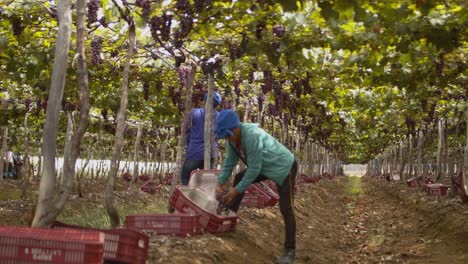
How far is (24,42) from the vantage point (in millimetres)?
7566

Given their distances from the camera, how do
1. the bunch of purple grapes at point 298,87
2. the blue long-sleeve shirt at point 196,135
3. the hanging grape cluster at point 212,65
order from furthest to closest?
the bunch of purple grapes at point 298,87 < the hanging grape cluster at point 212,65 < the blue long-sleeve shirt at point 196,135

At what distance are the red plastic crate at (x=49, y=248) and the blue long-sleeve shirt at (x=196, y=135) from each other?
4757 millimetres

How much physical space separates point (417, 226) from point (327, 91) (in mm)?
3823

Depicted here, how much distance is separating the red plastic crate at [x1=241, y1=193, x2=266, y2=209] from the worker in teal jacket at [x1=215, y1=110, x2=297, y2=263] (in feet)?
9.89

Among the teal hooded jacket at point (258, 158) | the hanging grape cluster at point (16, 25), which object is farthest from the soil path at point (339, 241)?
the hanging grape cluster at point (16, 25)

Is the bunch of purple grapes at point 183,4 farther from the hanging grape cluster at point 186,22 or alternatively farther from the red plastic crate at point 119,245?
the red plastic crate at point 119,245

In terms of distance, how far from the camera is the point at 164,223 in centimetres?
526

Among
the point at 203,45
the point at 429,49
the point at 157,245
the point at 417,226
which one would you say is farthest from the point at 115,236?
the point at 417,226

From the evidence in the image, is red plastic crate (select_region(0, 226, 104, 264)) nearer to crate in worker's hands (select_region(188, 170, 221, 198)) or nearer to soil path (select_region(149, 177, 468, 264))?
soil path (select_region(149, 177, 468, 264))

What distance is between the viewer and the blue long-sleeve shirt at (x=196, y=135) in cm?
768

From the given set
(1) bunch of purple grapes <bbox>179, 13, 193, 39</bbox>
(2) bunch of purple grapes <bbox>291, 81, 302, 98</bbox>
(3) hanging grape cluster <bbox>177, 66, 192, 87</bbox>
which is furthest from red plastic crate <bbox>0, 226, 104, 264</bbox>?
(2) bunch of purple grapes <bbox>291, 81, 302, 98</bbox>

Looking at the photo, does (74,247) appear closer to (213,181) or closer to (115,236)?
(115,236)

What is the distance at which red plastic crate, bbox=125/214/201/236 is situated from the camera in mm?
5250

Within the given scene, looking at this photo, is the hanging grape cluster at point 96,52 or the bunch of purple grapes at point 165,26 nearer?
the bunch of purple grapes at point 165,26
